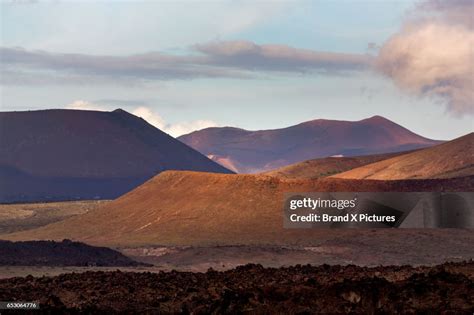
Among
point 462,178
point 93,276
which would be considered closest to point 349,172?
point 462,178

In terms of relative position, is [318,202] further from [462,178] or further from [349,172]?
[349,172]

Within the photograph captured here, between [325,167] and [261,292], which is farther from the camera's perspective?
[325,167]

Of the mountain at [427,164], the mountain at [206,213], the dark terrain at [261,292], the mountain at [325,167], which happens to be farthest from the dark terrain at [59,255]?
the mountain at [325,167]

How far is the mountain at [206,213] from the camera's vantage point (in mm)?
65750

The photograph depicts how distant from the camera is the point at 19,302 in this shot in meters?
24.5

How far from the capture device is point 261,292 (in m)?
23.0

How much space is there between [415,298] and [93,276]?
13113 millimetres

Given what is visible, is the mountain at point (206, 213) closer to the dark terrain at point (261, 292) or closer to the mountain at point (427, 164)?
the mountain at point (427, 164)

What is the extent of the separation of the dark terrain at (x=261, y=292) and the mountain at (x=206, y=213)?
1318 inches

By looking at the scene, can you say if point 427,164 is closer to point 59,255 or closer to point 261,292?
point 59,255

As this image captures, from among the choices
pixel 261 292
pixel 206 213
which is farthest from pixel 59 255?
pixel 261 292

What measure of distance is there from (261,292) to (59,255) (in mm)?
33954

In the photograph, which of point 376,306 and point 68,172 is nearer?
point 376,306

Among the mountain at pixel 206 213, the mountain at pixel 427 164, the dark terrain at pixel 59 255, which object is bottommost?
the dark terrain at pixel 59 255
